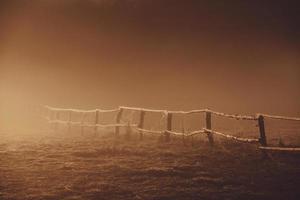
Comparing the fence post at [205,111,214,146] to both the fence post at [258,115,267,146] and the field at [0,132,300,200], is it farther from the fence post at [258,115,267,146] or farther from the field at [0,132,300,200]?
the fence post at [258,115,267,146]

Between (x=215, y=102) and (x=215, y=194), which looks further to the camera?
(x=215, y=102)

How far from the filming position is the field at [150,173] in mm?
7797

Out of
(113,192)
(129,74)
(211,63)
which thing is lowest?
(113,192)

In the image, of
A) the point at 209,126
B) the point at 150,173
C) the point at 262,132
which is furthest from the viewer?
the point at 209,126

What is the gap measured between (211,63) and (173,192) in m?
83.7

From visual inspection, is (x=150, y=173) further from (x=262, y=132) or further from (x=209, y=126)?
(x=209, y=126)

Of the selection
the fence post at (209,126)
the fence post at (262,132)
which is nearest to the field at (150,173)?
the fence post at (209,126)

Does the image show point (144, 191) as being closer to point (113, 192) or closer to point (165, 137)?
point (113, 192)

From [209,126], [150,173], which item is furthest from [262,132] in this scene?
[150,173]

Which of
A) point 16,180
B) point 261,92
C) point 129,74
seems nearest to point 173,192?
point 16,180

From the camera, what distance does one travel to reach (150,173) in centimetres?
975

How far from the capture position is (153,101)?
2279 inches

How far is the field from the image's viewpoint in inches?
307

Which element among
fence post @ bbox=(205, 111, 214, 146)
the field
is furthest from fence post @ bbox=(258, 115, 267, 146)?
fence post @ bbox=(205, 111, 214, 146)
